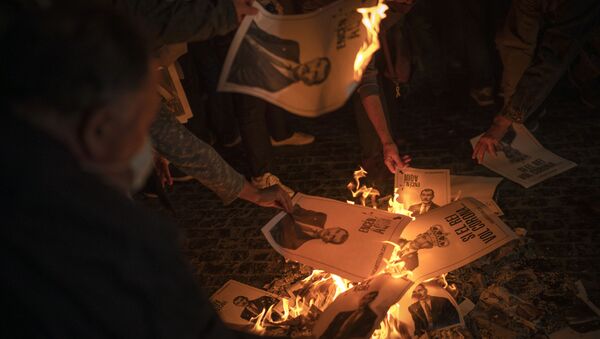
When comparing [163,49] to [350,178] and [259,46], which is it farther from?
[350,178]

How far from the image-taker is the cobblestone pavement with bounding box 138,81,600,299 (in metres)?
2.91

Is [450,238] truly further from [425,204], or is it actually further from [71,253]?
[71,253]

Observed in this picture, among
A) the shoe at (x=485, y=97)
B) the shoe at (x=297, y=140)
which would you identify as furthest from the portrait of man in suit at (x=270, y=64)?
the shoe at (x=485, y=97)

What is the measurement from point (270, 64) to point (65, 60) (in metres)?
1.09

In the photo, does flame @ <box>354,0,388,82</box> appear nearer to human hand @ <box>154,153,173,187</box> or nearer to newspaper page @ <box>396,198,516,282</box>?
newspaper page @ <box>396,198,516,282</box>

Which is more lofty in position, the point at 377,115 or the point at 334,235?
the point at 377,115

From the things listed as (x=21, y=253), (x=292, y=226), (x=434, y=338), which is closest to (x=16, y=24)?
(x=21, y=253)

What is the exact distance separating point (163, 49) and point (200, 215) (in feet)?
5.36

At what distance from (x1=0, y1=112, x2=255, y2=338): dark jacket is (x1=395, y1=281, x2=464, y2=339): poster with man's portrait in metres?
1.66

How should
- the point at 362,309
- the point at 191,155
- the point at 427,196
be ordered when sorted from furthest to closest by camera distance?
1. the point at 427,196
2. the point at 191,155
3. the point at 362,309

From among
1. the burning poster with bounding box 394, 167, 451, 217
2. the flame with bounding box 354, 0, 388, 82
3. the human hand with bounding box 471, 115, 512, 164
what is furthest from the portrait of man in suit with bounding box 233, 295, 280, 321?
the human hand with bounding box 471, 115, 512, 164

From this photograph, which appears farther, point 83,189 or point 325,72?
point 325,72

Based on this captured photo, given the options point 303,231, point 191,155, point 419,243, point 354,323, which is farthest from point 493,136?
point 191,155

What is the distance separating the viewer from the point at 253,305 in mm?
2707
